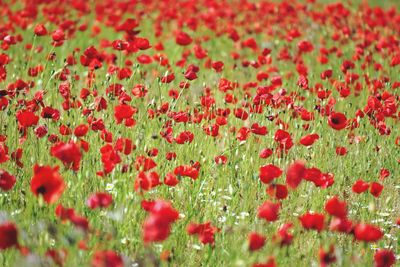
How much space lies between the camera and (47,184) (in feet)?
7.46

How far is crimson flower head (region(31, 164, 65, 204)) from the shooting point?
7.35 ft

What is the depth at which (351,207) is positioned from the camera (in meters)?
3.96

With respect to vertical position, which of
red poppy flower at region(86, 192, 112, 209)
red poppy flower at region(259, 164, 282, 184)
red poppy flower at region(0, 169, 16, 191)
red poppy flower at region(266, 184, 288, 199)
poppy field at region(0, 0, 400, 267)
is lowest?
poppy field at region(0, 0, 400, 267)

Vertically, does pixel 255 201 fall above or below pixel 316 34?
above

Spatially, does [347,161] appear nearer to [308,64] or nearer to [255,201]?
[255,201]

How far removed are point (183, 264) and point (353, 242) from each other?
1074 mm

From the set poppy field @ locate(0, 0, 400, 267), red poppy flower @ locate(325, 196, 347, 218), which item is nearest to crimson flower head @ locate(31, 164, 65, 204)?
poppy field @ locate(0, 0, 400, 267)

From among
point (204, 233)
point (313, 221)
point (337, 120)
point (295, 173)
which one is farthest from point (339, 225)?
point (337, 120)

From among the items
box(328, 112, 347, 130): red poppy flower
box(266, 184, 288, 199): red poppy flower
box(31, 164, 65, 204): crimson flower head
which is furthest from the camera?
box(328, 112, 347, 130): red poppy flower

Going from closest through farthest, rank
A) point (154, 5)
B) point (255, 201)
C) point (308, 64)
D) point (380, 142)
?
point (255, 201)
point (380, 142)
point (308, 64)
point (154, 5)

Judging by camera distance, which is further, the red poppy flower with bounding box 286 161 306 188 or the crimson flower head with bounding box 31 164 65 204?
the red poppy flower with bounding box 286 161 306 188

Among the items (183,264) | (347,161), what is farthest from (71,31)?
(183,264)

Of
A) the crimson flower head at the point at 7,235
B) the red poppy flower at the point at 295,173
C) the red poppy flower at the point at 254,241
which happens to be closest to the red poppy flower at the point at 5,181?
the crimson flower head at the point at 7,235

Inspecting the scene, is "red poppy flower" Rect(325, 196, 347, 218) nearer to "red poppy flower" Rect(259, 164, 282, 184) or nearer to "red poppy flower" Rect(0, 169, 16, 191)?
"red poppy flower" Rect(259, 164, 282, 184)
